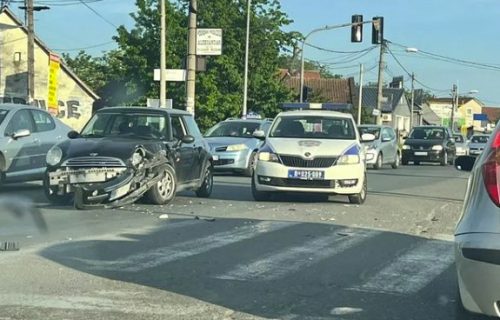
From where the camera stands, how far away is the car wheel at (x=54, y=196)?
11656mm

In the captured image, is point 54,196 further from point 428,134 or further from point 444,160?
point 428,134

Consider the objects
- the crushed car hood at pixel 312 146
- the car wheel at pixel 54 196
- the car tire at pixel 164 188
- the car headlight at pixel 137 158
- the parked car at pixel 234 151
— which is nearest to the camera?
the car headlight at pixel 137 158

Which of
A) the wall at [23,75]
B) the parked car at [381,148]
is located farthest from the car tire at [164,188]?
the wall at [23,75]

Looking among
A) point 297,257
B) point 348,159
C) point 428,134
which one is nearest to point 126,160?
point 348,159

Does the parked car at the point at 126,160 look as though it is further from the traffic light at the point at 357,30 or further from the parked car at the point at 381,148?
the traffic light at the point at 357,30

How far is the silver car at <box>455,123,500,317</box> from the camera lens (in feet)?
13.6

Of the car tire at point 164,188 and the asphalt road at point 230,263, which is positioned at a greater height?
the car tire at point 164,188

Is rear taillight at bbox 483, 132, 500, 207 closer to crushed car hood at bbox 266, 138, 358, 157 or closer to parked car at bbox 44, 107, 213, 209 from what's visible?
parked car at bbox 44, 107, 213, 209

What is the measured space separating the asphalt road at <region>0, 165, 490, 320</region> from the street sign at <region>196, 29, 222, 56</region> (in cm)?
1172

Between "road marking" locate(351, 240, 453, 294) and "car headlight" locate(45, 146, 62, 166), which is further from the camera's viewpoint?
"car headlight" locate(45, 146, 62, 166)

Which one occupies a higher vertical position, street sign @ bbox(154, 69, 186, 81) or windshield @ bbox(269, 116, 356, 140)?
street sign @ bbox(154, 69, 186, 81)

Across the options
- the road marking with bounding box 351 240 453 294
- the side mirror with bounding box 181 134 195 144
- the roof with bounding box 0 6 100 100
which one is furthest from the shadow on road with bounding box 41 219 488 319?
the roof with bounding box 0 6 100 100

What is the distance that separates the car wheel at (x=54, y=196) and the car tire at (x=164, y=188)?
4.09 feet

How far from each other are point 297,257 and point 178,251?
1.29 meters
